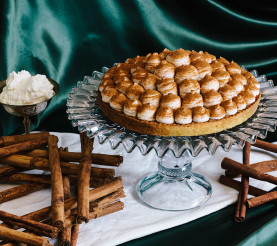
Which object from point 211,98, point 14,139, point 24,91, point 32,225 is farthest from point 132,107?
point 24,91

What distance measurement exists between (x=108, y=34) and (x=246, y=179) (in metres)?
1.26

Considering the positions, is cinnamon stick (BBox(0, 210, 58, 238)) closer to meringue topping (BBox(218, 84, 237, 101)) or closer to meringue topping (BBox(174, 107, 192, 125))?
meringue topping (BBox(174, 107, 192, 125))

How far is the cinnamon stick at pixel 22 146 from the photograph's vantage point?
171 centimetres

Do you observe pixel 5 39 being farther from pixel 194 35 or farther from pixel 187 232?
pixel 187 232

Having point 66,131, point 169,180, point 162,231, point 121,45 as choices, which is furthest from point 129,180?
point 121,45

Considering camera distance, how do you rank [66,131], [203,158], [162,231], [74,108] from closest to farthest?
1. [162,231]
2. [74,108]
3. [203,158]
4. [66,131]

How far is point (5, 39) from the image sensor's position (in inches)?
92.6

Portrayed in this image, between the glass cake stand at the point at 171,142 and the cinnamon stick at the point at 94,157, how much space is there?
0.42ft

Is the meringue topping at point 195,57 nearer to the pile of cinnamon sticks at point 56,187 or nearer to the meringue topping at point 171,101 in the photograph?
the meringue topping at point 171,101

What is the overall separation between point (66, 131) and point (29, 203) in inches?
28.1

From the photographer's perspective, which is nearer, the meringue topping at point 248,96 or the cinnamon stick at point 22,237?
the cinnamon stick at point 22,237

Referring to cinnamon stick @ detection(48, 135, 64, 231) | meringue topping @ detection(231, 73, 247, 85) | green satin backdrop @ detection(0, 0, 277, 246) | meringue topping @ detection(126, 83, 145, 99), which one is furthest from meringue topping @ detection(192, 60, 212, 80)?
green satin backdrop @ detection(0, 0, 277, 246)

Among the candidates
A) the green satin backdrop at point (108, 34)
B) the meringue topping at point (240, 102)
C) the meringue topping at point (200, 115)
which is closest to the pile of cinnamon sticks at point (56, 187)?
the meringue topping at point (200, 115)

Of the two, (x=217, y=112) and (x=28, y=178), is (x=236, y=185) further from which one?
(x=28, y=178)
